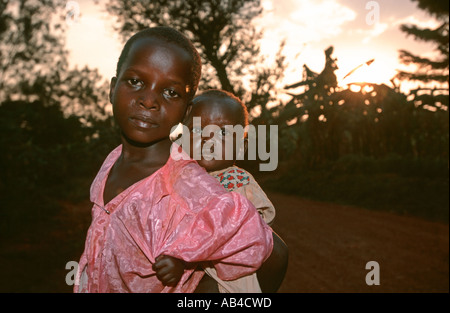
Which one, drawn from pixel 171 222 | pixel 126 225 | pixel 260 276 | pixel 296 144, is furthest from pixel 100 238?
pixel 296 144

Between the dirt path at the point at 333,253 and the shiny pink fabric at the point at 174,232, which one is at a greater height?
the shiny pink fabric at the point at 174,232

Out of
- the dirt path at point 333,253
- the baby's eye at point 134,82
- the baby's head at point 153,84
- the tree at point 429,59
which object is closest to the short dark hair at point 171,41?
the baby's head at point 153,84

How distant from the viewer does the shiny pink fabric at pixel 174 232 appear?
103 centimetres

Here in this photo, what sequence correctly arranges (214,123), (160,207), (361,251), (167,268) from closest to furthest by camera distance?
(167,268) → (160,207) → (214,123) → (361,251)

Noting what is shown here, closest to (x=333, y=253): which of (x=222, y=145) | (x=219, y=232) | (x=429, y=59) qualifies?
(x=222, y=145)

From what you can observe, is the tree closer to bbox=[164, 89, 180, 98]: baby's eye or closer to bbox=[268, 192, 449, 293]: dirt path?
bbox=[268, 192, 449, 293]: dirt path

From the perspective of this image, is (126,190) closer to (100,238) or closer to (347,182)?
(100,238)

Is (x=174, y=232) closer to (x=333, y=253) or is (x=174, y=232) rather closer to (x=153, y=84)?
(x=153, y=84)

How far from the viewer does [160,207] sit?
1117mm

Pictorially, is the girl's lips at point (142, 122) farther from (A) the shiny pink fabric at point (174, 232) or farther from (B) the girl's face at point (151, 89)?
(A) the shiny pink fabric at point (174, 232)

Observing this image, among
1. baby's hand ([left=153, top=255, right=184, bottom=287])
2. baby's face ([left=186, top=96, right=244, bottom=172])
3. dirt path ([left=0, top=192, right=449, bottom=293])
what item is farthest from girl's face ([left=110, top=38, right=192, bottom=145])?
dirt path ([left=0, top=192, right=449, bottom=293])

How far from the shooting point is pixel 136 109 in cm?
116

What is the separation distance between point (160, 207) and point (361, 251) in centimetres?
794
